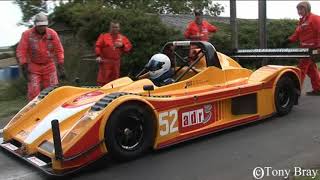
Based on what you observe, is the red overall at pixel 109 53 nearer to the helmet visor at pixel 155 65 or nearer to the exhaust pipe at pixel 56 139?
the helmet visor at pixel 155 65

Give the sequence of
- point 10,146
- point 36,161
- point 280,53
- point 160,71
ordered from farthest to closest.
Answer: point 280,53 < point 160,71 < point 10,146 < point 36,161

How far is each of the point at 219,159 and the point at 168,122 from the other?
789 millimetres

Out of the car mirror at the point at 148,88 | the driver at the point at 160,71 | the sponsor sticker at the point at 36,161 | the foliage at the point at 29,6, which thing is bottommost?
the sponsor sticker at the point at 36,161

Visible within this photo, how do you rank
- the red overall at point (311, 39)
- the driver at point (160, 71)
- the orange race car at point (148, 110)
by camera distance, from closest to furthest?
the orange race car at point (148, 110), the driver at point (160, 71), the red overall at point (311, 39)

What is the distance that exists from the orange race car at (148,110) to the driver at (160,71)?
0.05ft

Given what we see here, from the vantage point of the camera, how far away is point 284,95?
8.30 m

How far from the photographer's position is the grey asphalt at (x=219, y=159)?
5.74 meters

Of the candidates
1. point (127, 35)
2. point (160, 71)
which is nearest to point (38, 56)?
point (160, 71)

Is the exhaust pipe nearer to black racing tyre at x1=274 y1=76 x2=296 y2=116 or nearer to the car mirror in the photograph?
the car mirror

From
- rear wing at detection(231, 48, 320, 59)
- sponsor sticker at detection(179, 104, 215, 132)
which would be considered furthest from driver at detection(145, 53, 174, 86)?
rear wing at detection(231, 48, 320, 59)

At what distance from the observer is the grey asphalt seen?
5.74m

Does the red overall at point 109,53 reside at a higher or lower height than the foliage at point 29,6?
lower

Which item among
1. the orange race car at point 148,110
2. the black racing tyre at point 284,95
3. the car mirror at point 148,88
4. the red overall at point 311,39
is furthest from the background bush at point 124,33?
the car mirror at point 148,88

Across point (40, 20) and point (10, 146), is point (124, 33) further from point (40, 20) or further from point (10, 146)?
point (10, 146)
